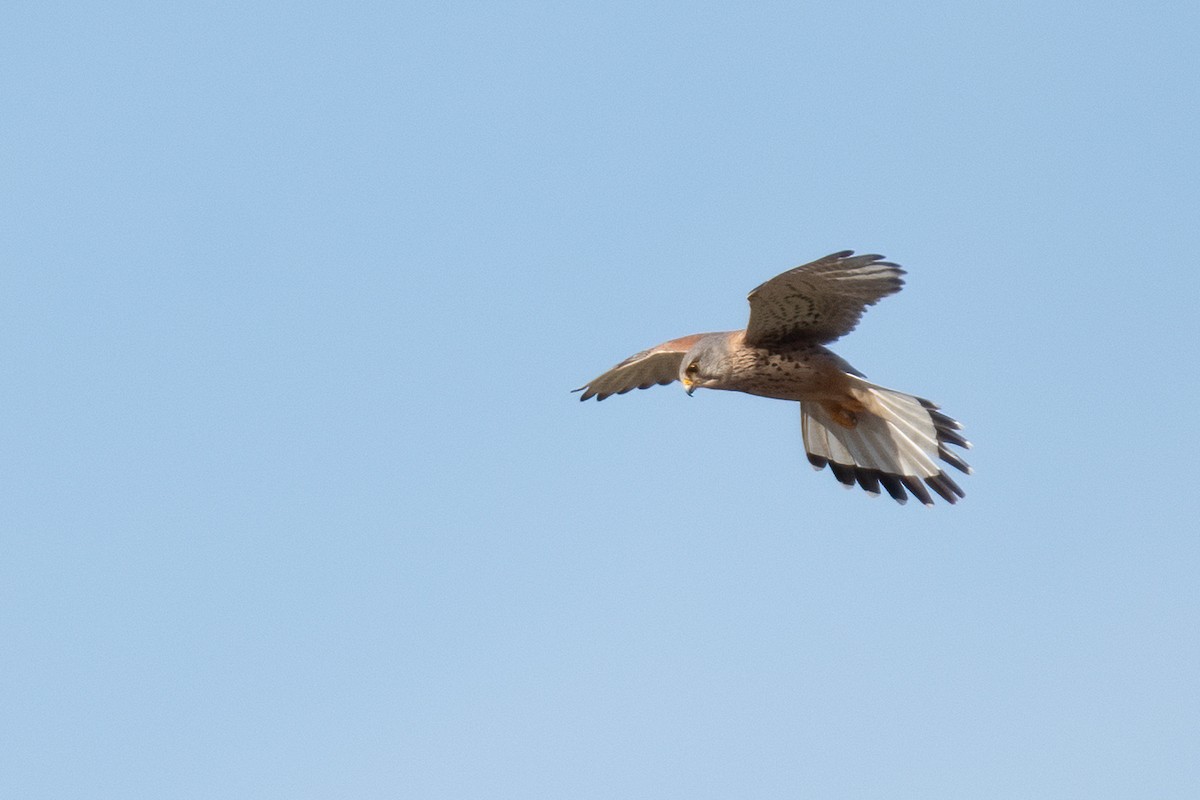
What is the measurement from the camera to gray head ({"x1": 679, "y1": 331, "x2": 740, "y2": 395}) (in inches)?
330

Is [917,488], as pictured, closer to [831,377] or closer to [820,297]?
[831,377]

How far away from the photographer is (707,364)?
332 inches

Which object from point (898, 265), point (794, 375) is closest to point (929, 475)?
point (794, 375)

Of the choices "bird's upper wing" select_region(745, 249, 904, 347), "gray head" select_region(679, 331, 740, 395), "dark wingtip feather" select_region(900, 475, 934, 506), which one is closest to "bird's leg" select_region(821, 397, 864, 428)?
"dark wingtip feather" select_region(900, 475, 934, 506)

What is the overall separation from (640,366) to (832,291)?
2.02 metres

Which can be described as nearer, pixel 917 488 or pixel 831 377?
pixel 831 377

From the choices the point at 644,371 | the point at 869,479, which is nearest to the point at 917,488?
the point at 869,479

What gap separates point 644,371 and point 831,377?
1.64 m

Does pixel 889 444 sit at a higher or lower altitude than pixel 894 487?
higher

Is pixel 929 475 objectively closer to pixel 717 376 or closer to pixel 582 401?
pixel 717 376

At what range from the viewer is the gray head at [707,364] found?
839cm

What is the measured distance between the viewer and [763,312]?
26.4ft

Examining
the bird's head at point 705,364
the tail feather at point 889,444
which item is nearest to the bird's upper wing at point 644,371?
the bird's head at point 705,364

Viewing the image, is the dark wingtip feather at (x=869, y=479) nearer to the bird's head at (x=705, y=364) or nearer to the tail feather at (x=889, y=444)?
the tail feather at (x=889, y=444)
